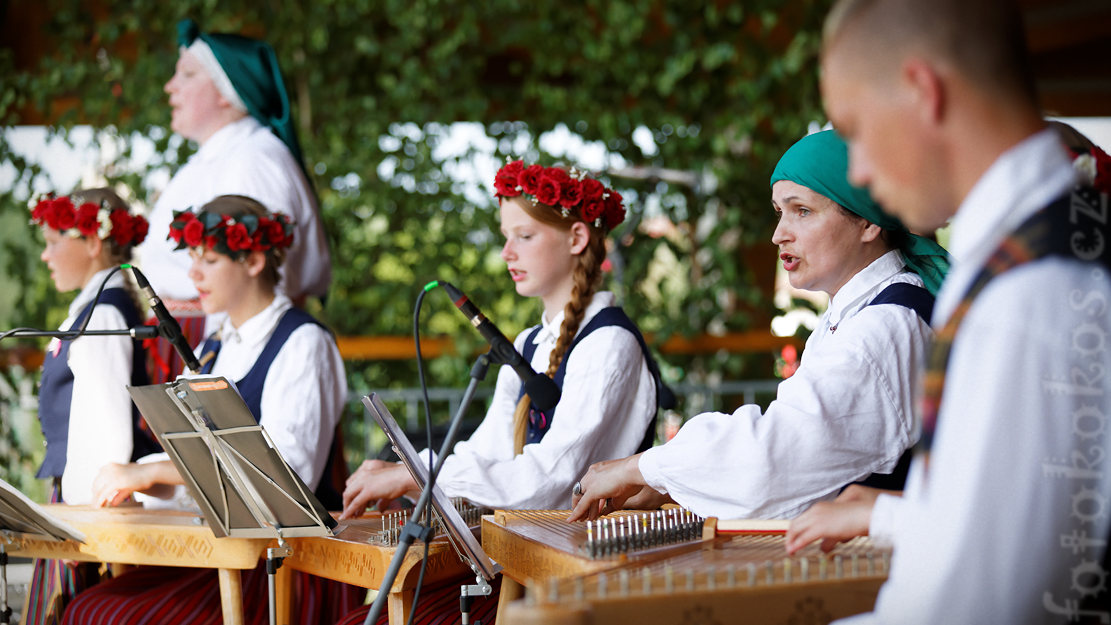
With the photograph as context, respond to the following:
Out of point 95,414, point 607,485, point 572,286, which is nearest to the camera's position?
point 607,485

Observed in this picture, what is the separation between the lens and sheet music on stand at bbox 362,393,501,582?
1.88 meters

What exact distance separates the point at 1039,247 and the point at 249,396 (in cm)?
233

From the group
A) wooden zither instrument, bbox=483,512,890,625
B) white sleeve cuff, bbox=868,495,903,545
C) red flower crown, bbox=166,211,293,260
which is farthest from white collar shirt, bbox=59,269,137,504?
white sleeve cuff, bbox=868,495,903,545

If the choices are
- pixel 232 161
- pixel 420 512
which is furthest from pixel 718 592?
pixel 232 161

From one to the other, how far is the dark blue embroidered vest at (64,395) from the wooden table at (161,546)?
2.29 feet

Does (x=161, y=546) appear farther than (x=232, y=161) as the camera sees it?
No

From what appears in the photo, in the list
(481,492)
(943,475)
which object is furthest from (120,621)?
(943,475)

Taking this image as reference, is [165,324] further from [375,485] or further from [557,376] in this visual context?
[557,376]

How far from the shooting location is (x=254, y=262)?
10.3 feet

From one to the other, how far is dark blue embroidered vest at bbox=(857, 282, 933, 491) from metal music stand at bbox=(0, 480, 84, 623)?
1.73m

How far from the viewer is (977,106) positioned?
1151 millimetres

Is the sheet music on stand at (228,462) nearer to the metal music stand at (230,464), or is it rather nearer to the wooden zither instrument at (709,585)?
the metal music stand at (230,464)

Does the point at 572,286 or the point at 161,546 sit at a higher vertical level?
the point at 572,286

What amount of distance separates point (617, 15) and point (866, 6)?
15.2 ft
